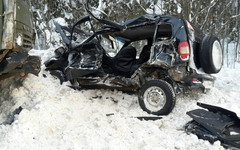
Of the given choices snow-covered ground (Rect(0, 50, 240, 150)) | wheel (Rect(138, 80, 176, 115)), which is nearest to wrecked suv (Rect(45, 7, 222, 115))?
wheel (Rect(138, 80, 176, 115))

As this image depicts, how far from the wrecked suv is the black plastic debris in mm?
651

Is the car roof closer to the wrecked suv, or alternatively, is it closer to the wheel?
the wrecked suv

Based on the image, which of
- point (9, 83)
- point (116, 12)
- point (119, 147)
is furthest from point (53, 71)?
point (116, 12)

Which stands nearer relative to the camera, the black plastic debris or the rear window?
the black plastic debris

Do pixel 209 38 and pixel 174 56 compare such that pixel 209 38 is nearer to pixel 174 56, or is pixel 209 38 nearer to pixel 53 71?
pixel 174 56

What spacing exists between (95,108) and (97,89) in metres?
1.11

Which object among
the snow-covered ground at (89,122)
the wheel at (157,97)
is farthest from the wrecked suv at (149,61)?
the snow-covered ground at (89,122)

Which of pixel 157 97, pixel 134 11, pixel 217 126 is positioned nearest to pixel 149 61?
pixel 157 97

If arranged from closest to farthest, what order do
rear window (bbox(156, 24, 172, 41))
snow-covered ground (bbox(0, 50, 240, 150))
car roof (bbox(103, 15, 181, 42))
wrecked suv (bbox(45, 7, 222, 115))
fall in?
snow-covered ground (bbox(0, 50, 240, 150))
wrecked suv (bbox(45, 7, 222, 115))
car roof (bbox(103, 15, 181, 42))
rear window (bbox(156, 24, 172, 41))

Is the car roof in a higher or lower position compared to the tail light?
higher

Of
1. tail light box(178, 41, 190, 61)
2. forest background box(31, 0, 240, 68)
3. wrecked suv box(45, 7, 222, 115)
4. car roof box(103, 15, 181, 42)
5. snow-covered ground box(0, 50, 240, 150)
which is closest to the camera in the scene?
snow-covered ground box(0, 50, 240, 150)

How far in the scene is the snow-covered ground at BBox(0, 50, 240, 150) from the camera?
3207 millimetres

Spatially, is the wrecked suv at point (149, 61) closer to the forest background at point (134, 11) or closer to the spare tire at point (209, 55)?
the spare tire at point (209, 55)

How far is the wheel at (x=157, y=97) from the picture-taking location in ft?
13.9
